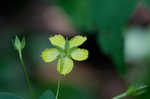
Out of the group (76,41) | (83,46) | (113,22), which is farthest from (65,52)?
(83,46)

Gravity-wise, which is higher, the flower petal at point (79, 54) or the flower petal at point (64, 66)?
the flower petal at point (79, 54)

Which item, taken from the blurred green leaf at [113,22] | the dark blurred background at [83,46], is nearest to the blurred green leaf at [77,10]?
the dark blurred background at [83,46]

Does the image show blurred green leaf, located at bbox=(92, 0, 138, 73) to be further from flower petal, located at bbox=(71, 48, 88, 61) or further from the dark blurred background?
flower petal, located at bbox=(71, 48, 88, 61)

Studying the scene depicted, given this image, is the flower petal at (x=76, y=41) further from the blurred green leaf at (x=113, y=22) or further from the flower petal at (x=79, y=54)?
the blurred green leaf at (x=113, y=22)

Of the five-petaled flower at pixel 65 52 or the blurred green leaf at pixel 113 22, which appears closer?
the five-petaled flower at pixel 65 52

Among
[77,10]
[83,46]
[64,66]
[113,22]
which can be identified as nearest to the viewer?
[64,66]

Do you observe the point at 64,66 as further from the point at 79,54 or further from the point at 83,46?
the point at 83,46

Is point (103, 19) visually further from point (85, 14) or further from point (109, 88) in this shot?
point (109, 88)
